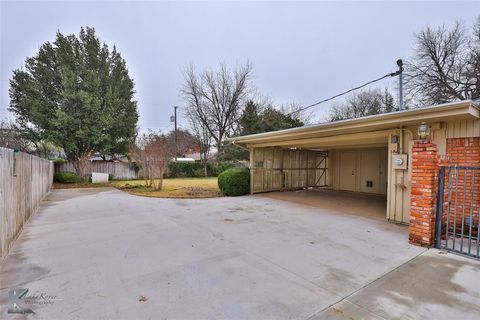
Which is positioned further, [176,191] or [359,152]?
[359,152]

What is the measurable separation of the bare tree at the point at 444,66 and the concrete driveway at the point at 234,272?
12.2 metres

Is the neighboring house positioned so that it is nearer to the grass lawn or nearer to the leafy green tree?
the grass lawn

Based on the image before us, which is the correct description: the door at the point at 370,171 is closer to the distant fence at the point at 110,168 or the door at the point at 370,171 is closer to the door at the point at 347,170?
the door at the point at 347,170

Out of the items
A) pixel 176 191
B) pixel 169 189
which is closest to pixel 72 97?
pixel 169 189

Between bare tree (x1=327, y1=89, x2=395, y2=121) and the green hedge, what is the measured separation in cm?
1253

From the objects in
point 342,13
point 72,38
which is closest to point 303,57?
point 342,13

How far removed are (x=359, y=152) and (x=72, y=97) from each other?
1692 cm

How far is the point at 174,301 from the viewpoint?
7.32 ft

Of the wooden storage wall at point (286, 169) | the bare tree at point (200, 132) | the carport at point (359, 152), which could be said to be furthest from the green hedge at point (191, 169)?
the carport at point (359, 152)

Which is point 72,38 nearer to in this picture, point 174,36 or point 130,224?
point 174,36

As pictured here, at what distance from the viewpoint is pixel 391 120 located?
16.1 ft

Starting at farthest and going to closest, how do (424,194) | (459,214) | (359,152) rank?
(359,152)
(459,214)
(424,194)

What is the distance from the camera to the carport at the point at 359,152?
4543 millimetres

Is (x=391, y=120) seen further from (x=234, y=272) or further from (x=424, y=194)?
(x=234, y=272)
